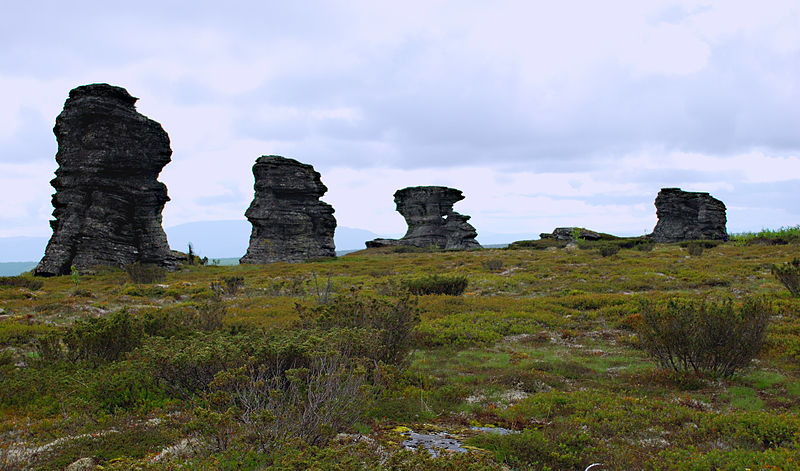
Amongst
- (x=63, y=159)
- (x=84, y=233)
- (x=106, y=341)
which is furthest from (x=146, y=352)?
(x=63, y=159)

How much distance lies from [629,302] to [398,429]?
1448cm

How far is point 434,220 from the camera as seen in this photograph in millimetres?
88625

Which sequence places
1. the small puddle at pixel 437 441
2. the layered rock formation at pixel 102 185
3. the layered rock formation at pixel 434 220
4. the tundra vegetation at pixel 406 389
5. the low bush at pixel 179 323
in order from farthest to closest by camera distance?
the layered rock formation at pixel 434 220 < the layered rock formation at pixel 102 185 < the low bush at pixel 179 323 < the small puddle at pixel 437 441 < the tundra vegetation at pixel 406 389

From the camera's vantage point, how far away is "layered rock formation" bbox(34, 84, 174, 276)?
4219 centimetres

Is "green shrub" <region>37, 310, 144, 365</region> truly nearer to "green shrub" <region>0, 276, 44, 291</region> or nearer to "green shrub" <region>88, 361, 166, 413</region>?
"green shrub" <region>88, 361, 166, 413</region>

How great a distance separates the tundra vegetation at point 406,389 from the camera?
5.77 metres

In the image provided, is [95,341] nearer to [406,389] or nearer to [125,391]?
[125,391]

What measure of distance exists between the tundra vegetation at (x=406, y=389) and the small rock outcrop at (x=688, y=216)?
6683cm

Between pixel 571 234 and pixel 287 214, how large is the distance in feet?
138

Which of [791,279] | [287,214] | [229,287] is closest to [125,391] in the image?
[229,287]

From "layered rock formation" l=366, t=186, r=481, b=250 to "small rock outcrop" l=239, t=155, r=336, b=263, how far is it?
22.0m

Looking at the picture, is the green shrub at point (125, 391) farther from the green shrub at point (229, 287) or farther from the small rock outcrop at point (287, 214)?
the small rock outcrop at point (287, 214)

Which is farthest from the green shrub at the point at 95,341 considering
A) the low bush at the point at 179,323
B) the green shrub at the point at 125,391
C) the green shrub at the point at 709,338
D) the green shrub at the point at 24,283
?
the green shrub at the point at 24,283

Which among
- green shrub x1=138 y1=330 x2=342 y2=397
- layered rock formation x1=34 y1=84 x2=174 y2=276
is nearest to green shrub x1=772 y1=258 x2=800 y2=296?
green shrub x1=138 y1=330 x2=342 y2=397
